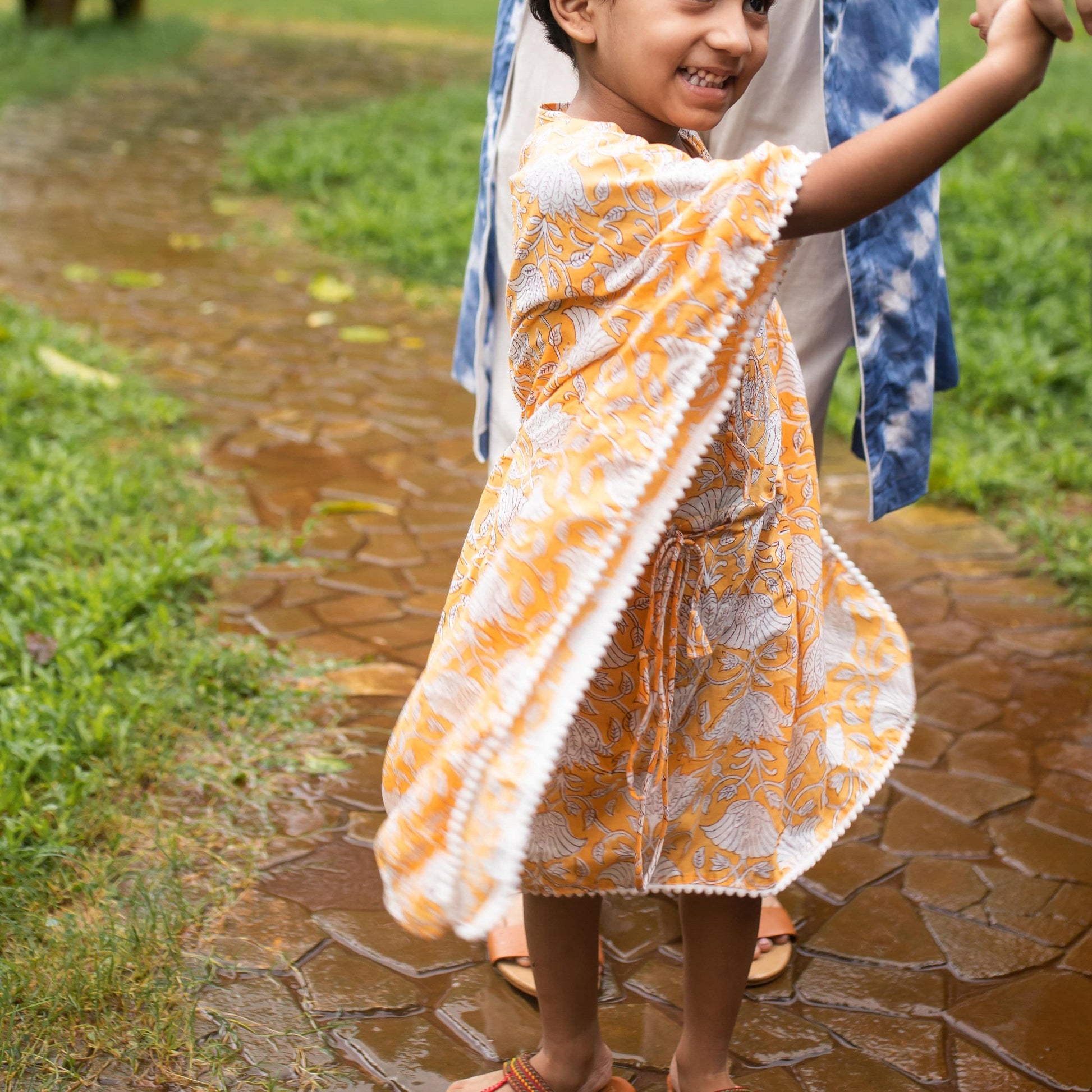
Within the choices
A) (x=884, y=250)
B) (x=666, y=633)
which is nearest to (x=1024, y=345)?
(x=884, y=250)

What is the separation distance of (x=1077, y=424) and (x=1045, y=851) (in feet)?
7.33

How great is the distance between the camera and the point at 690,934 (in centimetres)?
165

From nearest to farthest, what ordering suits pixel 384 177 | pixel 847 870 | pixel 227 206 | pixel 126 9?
pixel 847 870 < pixel 227 206 < pixel 384 177 < pixel 126 9

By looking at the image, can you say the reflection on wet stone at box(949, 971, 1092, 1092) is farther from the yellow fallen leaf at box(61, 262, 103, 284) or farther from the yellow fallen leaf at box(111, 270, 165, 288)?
the yellow fallen leaf at box(61, 262, 103, 284)

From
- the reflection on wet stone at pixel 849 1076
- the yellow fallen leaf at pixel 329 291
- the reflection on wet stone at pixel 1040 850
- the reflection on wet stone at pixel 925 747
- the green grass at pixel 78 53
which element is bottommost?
the reflection on wet stone at pixel 849 1076

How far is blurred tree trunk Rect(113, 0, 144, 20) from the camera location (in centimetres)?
1141

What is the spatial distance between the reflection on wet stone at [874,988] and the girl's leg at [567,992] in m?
0.46

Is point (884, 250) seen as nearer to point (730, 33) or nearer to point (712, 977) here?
point (730, 33)

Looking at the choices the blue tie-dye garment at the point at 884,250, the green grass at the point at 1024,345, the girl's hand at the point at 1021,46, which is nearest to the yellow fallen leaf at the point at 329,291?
the green grass at the point at 1024,345

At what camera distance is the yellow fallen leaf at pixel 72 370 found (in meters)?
4.07

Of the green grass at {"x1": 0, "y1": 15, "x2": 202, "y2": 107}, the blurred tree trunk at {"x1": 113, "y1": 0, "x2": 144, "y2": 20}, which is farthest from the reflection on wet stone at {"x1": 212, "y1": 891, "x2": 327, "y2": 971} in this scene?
the blurred tree trunk at {"x1": 113, "y1": 0, "x2": 144, "y2": 20}

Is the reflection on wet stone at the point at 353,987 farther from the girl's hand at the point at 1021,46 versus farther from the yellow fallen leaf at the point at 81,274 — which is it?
the yellow fallen leaf at the point at 81,274

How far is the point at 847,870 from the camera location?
7.73 feet

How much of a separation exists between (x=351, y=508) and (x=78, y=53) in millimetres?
7981
